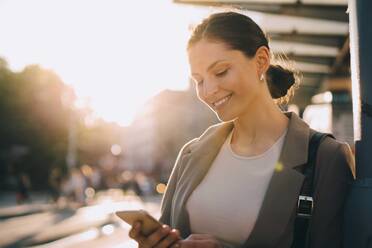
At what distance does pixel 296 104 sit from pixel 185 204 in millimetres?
10326

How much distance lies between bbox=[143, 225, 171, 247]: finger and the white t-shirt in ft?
1.15

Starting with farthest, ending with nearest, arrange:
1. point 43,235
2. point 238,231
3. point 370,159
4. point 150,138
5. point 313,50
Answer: point 150,138 < point 43,235 < point 313,50 < point 238,231 < point 370,159

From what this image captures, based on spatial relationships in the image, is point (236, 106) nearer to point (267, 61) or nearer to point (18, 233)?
point (267, 61)

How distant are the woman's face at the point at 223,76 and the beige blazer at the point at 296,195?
263mm

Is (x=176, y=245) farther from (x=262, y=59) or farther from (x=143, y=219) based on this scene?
(x=262, y=59)

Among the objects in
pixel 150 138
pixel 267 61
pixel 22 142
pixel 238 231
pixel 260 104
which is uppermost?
pixel 267 61

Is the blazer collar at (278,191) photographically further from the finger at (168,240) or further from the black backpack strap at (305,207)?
the finger at (168,240)

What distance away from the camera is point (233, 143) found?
2.45m

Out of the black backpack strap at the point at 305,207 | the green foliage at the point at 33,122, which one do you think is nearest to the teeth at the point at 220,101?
the black backpack strap at the point at 305,207

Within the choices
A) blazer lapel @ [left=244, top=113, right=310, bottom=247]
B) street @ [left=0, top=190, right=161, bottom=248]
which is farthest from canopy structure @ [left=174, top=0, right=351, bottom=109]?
street @ [left=0, top=190, right=161, bottom=248]

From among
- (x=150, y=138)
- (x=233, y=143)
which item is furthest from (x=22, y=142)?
(x=150, y=138)

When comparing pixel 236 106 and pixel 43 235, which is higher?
pixel 236 106

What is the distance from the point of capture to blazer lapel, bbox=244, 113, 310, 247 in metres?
1.96

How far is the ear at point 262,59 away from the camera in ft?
7.48
